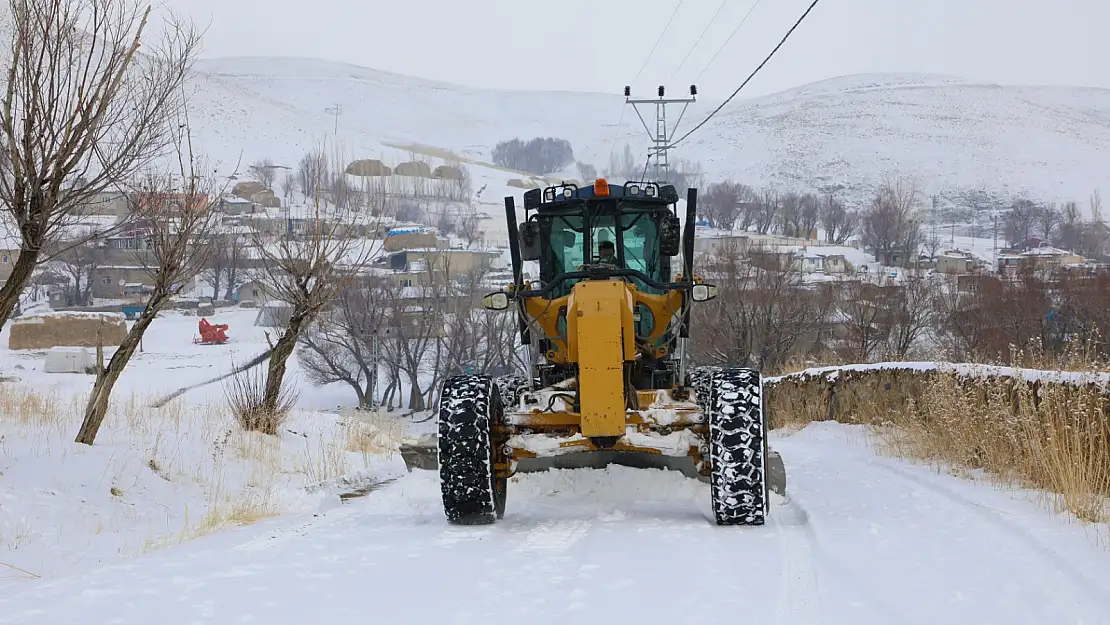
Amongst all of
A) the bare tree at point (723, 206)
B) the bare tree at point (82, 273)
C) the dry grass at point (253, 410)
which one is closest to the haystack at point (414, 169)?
the bare tree at point (723, 206)

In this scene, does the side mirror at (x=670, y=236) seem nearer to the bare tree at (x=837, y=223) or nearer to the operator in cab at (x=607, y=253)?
the operator in cab at (x=607, y=253)

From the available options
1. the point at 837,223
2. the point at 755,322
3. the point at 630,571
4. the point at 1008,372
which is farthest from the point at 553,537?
the point at 837,223

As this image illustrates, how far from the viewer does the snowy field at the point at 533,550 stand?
436cm

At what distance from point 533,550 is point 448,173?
15298 cm

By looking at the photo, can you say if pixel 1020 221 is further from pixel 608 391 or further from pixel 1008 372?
pixel 608 391

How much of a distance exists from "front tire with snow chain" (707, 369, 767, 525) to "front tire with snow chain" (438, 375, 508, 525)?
156 cm

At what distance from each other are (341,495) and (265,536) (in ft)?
10.2

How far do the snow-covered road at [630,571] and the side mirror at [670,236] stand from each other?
233 cm

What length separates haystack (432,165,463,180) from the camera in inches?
6064

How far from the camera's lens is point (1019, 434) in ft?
26.6

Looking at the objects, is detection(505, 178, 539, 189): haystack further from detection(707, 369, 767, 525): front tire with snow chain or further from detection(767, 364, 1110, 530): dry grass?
detection(707, 369, 767, 525): front tire with snow chain

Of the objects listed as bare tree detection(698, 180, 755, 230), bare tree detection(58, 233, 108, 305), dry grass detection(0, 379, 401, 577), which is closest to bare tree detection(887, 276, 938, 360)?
dry grass detection(0, 379, 401, 577)

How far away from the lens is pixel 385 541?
611 cm

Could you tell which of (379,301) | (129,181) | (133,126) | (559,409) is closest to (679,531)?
(559,409)
